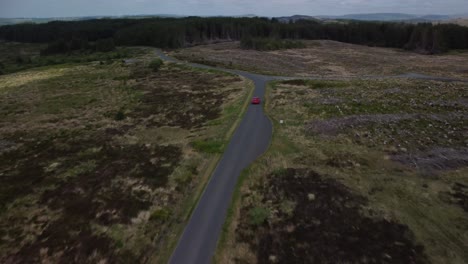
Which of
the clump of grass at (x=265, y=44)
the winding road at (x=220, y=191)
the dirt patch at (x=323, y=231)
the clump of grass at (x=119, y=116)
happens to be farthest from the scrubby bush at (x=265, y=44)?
the dirt patch at (x=323, y=231)

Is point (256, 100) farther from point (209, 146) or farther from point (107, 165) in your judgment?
point (107, 165)

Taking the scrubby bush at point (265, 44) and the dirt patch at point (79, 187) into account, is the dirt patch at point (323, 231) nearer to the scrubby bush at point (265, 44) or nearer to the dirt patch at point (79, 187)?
the dirt patch at point (79, 187)

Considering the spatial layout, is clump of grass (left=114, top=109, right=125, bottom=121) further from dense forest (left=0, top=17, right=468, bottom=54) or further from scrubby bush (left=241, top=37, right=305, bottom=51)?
dense forest (left=0, top=17, right=468, bottom=54)

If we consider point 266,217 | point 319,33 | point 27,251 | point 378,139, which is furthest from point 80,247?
point 319,33

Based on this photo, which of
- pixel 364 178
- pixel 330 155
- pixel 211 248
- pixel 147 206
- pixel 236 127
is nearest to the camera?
pixel 211 248

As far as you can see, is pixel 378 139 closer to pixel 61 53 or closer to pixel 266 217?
pixel 266 217
